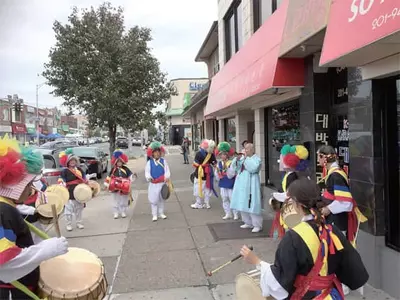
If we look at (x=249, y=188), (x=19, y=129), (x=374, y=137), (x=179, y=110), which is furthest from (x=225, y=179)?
(x=19, y=129)

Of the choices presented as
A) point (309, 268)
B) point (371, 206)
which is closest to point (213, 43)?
point (371, 206)

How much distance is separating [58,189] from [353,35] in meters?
4.69

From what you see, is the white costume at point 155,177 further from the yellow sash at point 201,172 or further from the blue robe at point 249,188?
the blue robe at point 249,188

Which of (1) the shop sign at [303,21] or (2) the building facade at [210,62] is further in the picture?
(2) the building facade at [210,62]

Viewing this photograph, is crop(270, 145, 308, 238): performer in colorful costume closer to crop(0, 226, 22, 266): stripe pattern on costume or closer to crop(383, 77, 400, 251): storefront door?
crop(383, 77, 400, 251): storefront door

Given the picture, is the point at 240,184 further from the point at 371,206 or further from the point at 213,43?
the point at 213,43

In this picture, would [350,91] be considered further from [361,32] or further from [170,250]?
[170,250]

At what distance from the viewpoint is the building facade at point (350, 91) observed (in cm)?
393

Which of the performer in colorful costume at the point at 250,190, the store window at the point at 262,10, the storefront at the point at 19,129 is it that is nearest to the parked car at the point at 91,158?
the store window at the point at 262,10

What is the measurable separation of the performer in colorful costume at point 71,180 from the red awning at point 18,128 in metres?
62.6

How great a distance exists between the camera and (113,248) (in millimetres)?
6629

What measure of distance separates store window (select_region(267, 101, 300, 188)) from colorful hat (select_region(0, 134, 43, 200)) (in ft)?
19.9

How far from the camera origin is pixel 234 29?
13016 mm

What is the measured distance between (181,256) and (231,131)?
9300 mm
